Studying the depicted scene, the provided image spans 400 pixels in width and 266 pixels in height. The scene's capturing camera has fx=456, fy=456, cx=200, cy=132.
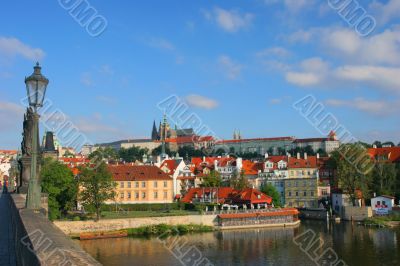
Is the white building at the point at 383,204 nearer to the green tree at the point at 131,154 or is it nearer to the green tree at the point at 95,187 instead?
the green tree at the point at 95,187

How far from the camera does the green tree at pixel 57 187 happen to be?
4850 centimetres

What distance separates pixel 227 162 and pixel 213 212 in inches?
1338

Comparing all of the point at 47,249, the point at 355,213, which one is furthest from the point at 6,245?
the point at 355,213

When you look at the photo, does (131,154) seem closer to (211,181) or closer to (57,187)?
(211,181)

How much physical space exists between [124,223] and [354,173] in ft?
109

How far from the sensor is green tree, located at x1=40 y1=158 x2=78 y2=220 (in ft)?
159

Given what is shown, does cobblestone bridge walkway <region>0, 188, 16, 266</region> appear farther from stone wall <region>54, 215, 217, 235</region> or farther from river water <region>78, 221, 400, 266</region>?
stone wall <region>54, 215, 217, 235</region>

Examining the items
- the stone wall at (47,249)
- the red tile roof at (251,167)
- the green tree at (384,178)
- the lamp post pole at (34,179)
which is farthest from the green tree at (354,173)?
the stone wall at (47,249)

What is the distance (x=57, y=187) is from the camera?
49.9m

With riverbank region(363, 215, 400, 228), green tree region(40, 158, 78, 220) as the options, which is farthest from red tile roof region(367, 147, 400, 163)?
green tree region(40, 158, 78, 220)

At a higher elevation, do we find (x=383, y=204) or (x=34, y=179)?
(x=34, y=179)

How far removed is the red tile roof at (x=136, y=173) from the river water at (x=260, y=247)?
1983 centimetres

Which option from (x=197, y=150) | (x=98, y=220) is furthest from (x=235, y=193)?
(x=197, y=150)

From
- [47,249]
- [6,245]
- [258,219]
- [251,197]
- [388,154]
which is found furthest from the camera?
[388,154]
